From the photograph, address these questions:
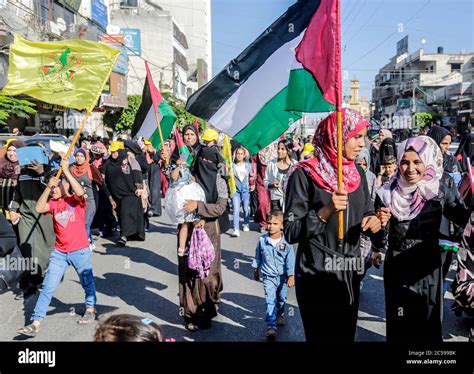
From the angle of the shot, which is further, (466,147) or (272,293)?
(466,147)

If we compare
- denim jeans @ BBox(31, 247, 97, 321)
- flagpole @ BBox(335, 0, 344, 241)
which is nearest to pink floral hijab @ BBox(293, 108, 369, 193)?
flagpole @ BBox(335, 0, 344, 241)

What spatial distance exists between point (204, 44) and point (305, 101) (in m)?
81.3

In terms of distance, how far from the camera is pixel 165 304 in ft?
18.8

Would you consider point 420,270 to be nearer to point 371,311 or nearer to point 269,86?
point 269,86

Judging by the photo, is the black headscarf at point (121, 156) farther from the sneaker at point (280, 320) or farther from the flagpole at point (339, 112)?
the flagpole at point (339, 112)

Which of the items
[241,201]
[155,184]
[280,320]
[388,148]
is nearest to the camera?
[280,320]

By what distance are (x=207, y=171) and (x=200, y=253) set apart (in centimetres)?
84

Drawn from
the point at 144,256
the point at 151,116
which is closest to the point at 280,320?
the point at 144,256

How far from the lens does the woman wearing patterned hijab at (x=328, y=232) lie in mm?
3061

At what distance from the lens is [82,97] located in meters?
4.82

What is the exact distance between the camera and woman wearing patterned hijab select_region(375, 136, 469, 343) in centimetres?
344

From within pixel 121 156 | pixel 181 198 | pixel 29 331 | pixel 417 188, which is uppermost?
pixel 121 156

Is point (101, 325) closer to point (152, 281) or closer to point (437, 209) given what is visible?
point (437, 209)

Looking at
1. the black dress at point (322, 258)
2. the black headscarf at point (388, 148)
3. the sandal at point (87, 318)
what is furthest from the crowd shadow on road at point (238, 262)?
the black dress at point (322, 258)
